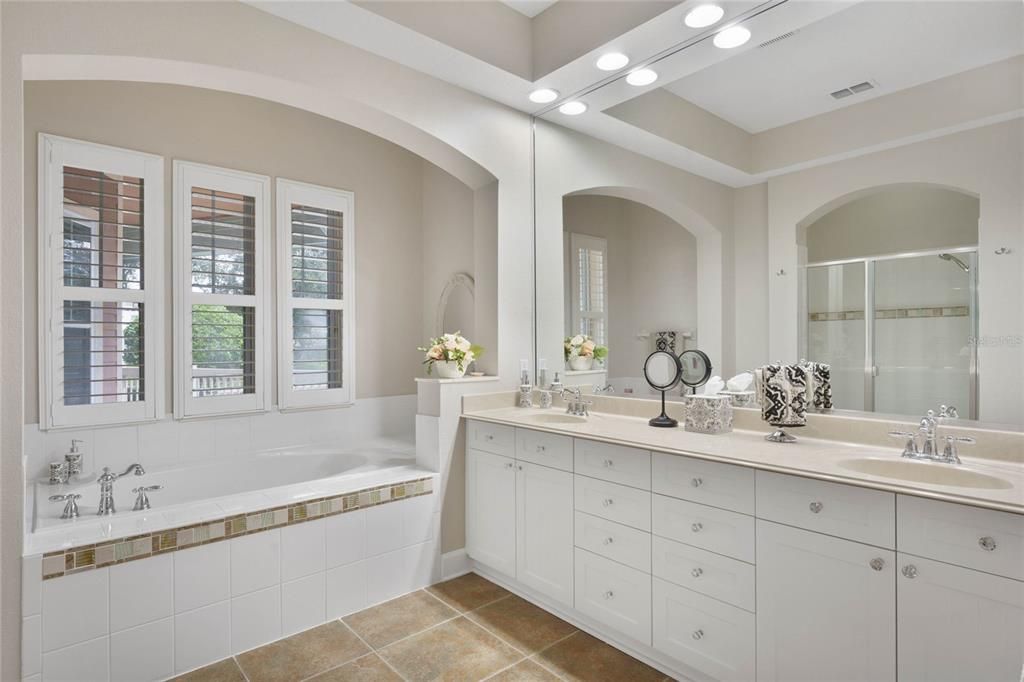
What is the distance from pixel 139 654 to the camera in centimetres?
193

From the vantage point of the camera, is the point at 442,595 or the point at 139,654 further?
the point at 442,595

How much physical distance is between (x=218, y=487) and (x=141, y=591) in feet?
4.01

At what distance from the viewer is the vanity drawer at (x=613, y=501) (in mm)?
1985

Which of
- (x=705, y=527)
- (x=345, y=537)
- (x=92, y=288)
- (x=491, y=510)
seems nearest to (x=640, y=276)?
(x=705, y=527)

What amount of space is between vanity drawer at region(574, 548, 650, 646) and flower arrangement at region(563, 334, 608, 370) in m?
1.07

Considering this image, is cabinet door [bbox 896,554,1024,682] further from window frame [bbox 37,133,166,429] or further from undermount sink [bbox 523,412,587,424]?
window frame [bbox 37,133,166,429]

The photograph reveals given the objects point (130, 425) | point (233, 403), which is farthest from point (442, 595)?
point (130, 425)

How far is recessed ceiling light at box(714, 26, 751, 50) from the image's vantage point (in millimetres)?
2186

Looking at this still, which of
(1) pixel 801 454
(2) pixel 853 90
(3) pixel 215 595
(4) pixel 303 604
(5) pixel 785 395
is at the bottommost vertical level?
(4) pixel 303 604

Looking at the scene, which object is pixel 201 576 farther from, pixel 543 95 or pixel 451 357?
pixel 543 95

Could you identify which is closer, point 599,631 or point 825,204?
point 825,204

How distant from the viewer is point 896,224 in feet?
6.04

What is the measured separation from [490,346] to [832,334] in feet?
5.53

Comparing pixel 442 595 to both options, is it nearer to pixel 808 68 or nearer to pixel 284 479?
pixel 284 479
